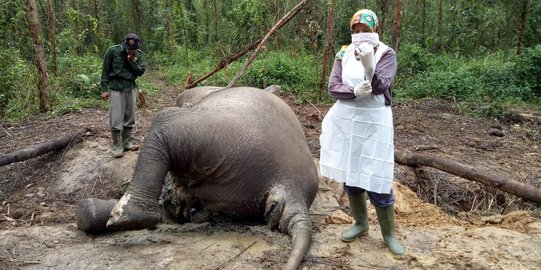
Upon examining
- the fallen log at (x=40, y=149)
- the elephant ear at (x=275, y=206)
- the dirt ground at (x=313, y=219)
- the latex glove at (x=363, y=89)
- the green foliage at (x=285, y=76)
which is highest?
the latex glove at (x=363, y=89)

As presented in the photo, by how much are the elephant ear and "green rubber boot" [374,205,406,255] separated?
2.51 ft

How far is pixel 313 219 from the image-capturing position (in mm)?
4094

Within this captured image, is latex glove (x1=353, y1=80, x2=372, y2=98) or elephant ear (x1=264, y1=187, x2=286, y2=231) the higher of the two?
latex glove (x1=353, y1=80, x2=372, y2=98)

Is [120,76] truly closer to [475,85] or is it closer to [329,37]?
[329,37]

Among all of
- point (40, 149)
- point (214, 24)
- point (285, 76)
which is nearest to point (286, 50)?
point (285, 76)

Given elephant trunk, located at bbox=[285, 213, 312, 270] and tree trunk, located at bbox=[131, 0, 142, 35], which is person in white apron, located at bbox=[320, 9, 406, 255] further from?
tree trunk, located at bbox=[131, 0, 142, 35]

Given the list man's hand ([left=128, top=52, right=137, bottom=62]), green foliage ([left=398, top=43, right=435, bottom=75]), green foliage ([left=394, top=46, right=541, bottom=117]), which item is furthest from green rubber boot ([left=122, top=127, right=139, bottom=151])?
green foliage ([left=398, top=43, right=435, bottom=75])

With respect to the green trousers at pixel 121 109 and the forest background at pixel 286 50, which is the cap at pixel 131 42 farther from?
the forest background at pixel 286 50

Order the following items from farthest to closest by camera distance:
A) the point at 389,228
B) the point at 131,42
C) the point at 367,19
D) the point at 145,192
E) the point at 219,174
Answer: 1. the point at 131,42
2. the point at 219,174
3. the point at 145,192
4. the point at 389,228
5. the point at 367,19

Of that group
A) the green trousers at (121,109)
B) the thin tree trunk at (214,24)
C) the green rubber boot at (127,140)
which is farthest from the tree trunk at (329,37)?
the thin tree trunk at (214,24)

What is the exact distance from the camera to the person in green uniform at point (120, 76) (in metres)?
5.22

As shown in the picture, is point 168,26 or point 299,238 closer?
point 299,238

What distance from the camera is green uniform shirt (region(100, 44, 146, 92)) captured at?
5.22 m

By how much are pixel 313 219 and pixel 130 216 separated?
5.14 ft
